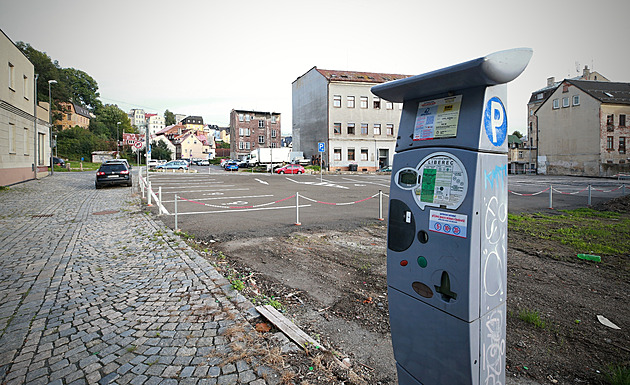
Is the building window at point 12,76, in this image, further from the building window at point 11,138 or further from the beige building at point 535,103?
the beige building at point 535,103

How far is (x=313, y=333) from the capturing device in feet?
11.5

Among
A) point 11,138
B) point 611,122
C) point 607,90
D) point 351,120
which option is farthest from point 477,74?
point 607,90

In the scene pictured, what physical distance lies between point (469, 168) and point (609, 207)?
15213 mm

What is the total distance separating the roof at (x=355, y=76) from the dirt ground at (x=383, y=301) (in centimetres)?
4190

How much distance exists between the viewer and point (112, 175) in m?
20.4

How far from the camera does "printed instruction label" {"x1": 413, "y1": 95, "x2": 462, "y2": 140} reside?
2166mm

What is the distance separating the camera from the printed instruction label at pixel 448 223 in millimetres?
2000

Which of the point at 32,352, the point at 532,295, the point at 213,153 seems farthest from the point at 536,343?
the point at 213,153

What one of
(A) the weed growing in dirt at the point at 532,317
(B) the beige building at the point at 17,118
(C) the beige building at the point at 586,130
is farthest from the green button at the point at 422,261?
(C) the beige building at the point at 586,130

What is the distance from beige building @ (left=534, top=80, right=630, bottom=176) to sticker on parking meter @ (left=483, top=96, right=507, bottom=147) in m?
51.2

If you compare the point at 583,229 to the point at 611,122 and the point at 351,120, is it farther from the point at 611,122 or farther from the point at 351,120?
the point at 611,122

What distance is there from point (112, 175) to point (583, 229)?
2268 cm

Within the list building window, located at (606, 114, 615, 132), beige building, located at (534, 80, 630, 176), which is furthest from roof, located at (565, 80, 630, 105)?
building window, located at (606, 114, 615, 132)

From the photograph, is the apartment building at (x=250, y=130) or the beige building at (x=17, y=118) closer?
the beige building at (x=17, y=118)
